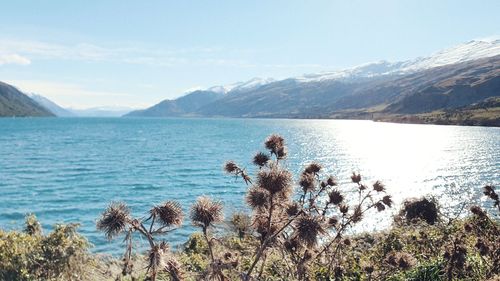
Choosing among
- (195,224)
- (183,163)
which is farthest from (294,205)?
(183,163)

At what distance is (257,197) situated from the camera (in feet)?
17.7

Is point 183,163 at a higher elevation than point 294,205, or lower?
lower

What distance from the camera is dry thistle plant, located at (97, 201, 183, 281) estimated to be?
169 inches

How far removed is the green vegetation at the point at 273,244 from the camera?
4.88 meters

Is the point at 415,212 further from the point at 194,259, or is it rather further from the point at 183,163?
the point at 183,163

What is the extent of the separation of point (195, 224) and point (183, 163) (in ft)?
246

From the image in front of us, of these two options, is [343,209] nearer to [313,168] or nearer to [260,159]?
[313,168]

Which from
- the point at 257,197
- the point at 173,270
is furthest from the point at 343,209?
the point at 173,270

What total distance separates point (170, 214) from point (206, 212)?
45 centimetres

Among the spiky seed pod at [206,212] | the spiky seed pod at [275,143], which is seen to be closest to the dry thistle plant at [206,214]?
Answer: the spiky seed pod at [206,212]

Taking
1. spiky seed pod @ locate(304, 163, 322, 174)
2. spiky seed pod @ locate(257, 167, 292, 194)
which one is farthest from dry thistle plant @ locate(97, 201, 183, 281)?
spiky seed pod @ locate(304, 163, 322, 174)

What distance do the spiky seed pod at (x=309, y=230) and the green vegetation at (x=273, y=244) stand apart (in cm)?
1

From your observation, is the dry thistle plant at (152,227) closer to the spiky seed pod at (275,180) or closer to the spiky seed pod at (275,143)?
the spiky seed pod at (275,180)

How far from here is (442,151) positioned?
94.4 meters
